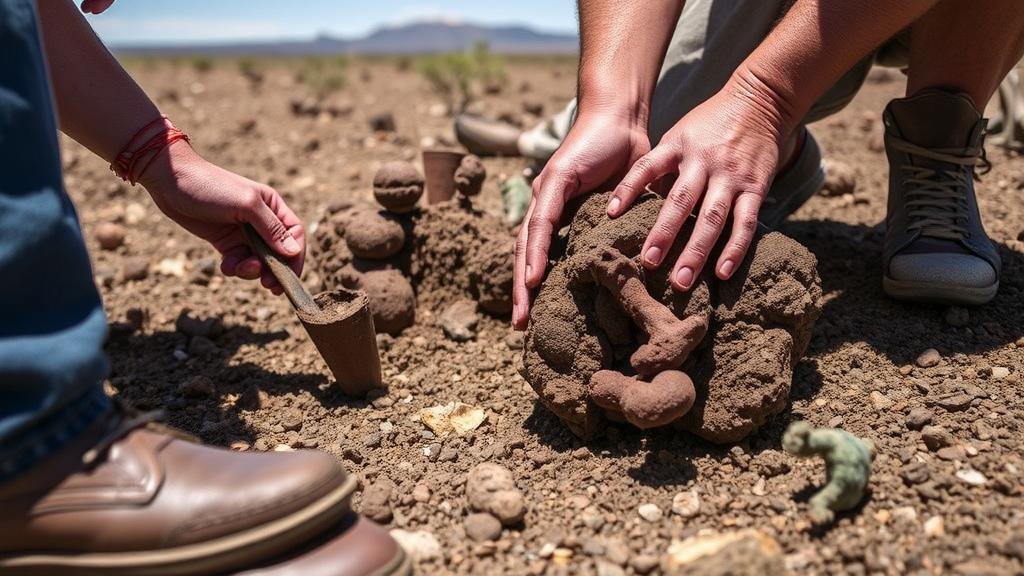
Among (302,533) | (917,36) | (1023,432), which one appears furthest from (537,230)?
(917,36)

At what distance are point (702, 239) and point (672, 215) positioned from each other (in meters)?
0.09

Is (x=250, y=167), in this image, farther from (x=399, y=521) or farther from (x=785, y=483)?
(x=785, y=483)

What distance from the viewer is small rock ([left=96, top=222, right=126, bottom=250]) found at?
3570 mm

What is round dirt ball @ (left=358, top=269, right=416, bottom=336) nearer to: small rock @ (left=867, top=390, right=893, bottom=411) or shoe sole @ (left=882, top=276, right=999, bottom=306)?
small rock @ (left=867, top=390, right=893, bottom=411)

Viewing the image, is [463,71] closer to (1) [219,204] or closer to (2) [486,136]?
(2) [486,136]

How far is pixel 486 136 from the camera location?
4078mm

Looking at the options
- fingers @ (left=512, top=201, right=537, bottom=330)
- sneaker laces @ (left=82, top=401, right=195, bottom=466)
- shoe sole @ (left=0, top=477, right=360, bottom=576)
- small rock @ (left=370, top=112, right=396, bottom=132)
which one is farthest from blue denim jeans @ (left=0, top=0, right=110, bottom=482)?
small rock @ (left=370, top=112, right=396, bottom=132)

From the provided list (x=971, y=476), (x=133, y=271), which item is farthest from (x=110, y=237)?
(x=971, y=476)

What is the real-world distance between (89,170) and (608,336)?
4.19 metres

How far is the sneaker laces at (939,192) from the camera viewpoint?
236cm

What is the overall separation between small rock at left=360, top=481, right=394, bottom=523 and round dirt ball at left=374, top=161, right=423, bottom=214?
115 cm

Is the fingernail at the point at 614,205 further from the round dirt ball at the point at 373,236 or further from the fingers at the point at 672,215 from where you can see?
the round dirt ball at the point at 373,236

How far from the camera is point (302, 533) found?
141 centimetres

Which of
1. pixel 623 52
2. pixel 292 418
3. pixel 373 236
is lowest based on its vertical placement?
pixel 292 418
